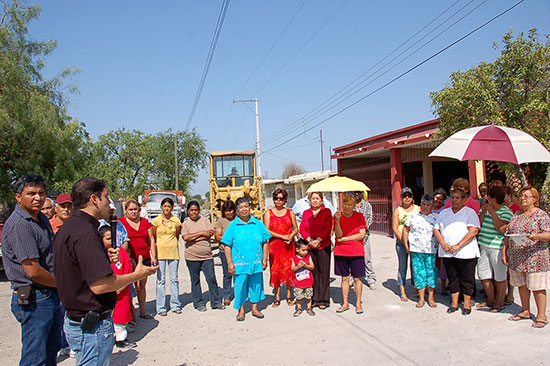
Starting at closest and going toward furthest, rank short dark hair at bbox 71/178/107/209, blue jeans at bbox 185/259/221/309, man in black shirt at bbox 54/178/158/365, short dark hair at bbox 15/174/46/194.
Result: man in black shirt at bbox 54/178/158/365 < short dark hair at bbox 71/178/107/209 < short dark hair at bbox 15/174/46/194 < blue jeans at bbox 185/259/221/309

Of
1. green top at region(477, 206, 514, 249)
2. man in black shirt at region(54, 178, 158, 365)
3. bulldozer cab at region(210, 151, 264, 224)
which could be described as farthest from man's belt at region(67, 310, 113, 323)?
bulldozer cab at region(210, 151, 264, 224)

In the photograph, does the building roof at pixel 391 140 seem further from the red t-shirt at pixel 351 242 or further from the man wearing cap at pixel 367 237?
the red t-shirt at pixel 351 242

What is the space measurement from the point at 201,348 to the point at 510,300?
4.49 meters

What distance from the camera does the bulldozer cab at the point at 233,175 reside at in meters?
14.2

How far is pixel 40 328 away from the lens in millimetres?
3396

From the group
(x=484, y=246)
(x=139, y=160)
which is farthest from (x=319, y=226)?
(x=139, y=160)

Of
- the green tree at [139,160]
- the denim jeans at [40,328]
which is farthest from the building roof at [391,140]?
the green tree at [139,160]

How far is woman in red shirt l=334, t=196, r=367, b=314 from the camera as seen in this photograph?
6.37 metres

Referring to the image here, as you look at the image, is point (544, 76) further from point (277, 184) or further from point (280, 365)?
point (277, 184)

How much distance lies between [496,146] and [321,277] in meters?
3.17

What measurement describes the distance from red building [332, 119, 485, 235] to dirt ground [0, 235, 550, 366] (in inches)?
282

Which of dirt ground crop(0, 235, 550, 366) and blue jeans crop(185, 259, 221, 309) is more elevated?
blue jeans crop(185, 259, 221, 309)

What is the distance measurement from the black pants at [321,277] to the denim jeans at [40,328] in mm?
3943

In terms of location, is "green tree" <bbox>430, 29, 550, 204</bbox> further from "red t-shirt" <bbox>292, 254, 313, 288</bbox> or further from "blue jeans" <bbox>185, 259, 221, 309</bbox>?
"blue jeans" <bbox>185, 259, 221, 309</bbox>
